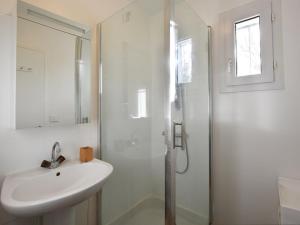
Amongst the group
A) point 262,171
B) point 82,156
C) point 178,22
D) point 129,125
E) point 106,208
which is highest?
point 178,22

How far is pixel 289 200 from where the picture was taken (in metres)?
1.09

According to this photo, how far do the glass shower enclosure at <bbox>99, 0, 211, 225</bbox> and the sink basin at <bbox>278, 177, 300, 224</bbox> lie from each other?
63 centimetres

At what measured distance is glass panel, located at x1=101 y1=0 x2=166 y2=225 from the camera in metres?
1.57

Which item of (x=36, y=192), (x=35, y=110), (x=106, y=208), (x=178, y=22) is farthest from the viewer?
(x=106, y=208)

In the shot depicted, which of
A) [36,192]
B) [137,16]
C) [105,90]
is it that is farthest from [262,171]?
[137,16]

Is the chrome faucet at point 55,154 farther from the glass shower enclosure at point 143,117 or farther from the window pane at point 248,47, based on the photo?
the window pane at point 248,47

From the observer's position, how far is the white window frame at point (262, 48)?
139cm

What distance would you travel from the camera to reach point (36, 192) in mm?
1022

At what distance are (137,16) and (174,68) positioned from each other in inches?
33.5

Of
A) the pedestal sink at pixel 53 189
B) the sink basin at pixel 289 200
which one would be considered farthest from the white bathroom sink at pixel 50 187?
the sink basin at pixel 289 200

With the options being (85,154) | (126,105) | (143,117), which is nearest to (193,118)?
(143,117)

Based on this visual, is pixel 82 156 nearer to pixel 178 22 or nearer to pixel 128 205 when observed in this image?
pixel 128 205

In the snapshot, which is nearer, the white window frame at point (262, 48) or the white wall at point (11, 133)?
the white wall at point (11, 133)

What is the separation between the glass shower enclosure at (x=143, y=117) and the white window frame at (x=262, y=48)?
20cm
